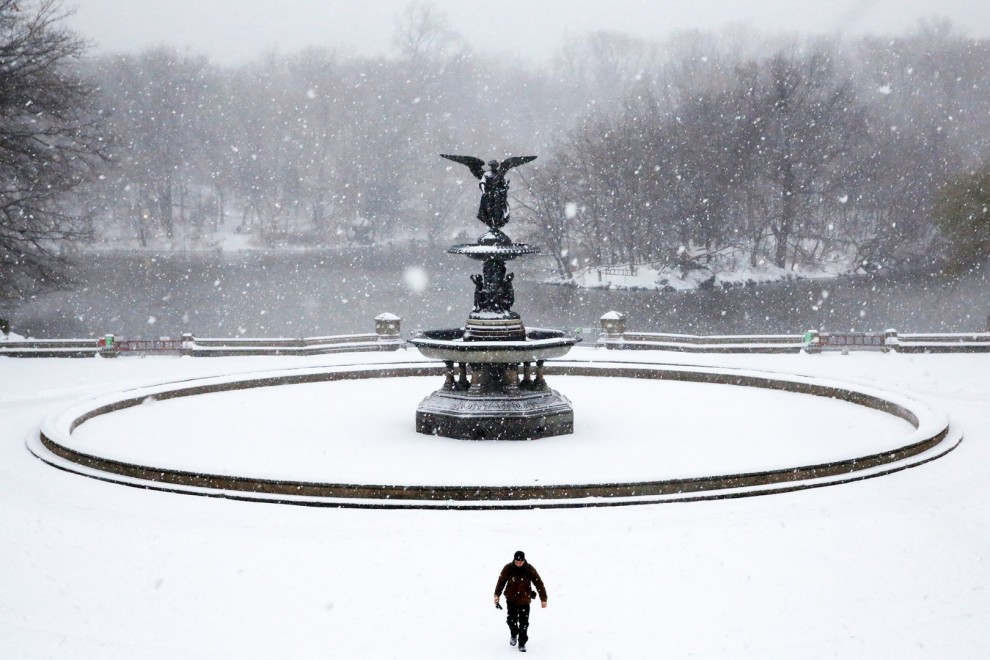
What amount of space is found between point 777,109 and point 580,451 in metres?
61.9

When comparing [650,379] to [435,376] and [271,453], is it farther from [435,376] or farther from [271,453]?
[271,453]

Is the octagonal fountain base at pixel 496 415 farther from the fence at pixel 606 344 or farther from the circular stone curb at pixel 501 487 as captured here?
the fence at pixel 606 344

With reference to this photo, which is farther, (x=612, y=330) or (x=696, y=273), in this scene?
(x=696, y=273)

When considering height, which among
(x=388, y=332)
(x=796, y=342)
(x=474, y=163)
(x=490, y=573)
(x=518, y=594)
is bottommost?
(x=490, y=573)

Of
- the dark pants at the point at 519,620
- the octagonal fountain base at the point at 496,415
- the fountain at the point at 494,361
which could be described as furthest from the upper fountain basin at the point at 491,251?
the dark pants at the point at 519,620

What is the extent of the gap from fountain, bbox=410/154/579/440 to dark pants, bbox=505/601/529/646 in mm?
10183

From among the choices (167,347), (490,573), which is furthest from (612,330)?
(490,573)

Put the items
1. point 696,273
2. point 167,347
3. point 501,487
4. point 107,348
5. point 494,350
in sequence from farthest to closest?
point 696,273 < point 167,347 < point 107,348 < point 494,350 < point 501,487

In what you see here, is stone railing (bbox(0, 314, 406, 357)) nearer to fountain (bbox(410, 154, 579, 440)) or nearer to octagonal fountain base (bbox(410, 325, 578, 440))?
fountain (bbox(410, 154, 579, 440))

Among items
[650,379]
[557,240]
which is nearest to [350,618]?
[650,379]

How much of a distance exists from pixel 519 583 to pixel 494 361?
1020 centimetres

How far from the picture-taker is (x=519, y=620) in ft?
33.1

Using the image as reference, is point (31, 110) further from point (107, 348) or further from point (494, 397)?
point (494, 397)

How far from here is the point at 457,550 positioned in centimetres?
1315
